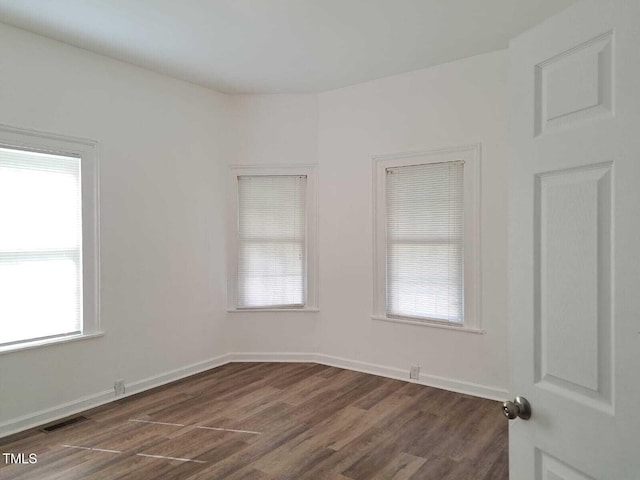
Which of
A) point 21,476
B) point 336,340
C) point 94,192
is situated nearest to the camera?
point 21,476

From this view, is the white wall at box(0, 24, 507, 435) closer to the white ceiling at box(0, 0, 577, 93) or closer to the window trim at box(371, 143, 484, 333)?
the window trim at box(371, 143, 484, 333)

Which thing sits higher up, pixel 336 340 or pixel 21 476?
pixel 336 340

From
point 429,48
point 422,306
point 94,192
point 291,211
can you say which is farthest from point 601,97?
point 291,211

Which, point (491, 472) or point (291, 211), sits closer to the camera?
point (491, 472)

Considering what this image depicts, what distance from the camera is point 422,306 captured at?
425 centimetres

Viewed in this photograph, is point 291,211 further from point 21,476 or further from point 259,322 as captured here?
point 21,476

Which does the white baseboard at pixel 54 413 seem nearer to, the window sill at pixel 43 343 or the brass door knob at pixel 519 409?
the window sill at pixel 43 343

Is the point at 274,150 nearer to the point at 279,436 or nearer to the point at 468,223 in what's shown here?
the point at 468,223

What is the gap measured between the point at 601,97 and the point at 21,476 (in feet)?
11.3

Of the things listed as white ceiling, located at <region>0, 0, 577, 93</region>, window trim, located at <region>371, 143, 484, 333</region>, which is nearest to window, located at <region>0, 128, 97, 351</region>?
white ceiling, located at <region>0, 0, 577, 93</region>

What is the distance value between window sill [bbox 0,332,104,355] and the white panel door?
3.40 meters

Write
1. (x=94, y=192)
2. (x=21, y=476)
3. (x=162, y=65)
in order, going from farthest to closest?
(x=162, y=65)
(x=94, y=192)
(x=21, y=476)

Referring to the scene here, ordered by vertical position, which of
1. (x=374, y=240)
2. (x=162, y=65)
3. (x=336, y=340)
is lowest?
(x=336, y=340)

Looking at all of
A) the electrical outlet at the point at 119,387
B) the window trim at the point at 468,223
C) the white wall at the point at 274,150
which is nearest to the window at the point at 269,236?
the white wall at the point at 274,150
